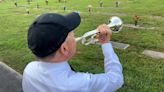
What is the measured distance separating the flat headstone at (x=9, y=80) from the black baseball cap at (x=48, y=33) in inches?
179

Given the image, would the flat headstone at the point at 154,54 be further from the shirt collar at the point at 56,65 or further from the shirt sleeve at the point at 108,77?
the shirt collar at the point at 56,65

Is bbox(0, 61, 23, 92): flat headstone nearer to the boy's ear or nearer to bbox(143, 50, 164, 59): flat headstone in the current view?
bbox(143, 50, 164, 59): flat headstone

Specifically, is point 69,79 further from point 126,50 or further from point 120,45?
point 120,45

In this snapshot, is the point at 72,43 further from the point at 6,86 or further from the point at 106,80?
the point at 6,86

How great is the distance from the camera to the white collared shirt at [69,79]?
2.24 meters

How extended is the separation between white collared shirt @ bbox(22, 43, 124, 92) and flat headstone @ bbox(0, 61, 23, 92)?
4.44m

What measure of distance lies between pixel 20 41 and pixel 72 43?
26.1 ft

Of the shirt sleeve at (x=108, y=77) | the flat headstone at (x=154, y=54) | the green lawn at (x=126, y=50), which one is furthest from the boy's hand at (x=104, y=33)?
the flat headstone at (x=154, y=54)

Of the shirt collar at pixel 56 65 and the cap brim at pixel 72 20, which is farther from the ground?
the cap brim at pixel 72 20

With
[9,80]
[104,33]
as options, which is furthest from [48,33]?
[9,80]

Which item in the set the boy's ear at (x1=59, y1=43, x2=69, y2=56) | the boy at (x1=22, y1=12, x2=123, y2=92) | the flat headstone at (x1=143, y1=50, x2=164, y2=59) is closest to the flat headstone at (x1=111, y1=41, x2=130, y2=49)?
the flat headstone at (x1=143, y1=50, x2=164, y2=59)

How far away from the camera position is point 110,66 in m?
2.38

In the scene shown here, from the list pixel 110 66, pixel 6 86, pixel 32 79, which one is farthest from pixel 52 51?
pixel 6 86

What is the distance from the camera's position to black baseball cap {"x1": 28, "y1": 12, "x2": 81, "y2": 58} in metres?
2.21
